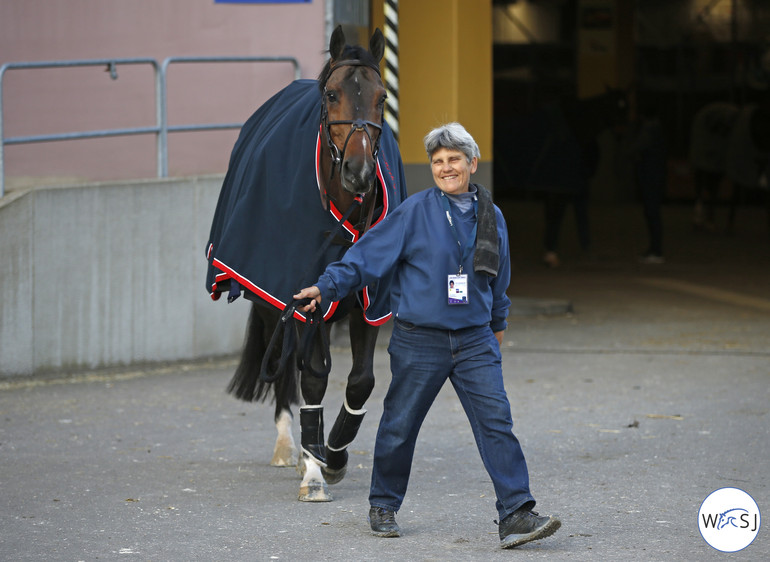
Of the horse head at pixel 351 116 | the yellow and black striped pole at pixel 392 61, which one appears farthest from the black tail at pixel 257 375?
the yellow and black striped pole at pixel 392 61

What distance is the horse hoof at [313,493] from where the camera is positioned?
6383 mm

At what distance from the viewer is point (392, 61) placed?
1209 centimetres

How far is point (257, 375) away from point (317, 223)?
4.39ft

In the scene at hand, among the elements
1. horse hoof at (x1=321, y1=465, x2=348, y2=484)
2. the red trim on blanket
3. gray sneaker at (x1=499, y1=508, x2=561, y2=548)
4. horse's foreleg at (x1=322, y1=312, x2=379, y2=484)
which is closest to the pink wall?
the red trim on blanket

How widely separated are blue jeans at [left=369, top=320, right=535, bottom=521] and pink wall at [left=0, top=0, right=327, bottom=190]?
6025mm

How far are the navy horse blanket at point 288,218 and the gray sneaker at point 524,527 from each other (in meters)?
1.40

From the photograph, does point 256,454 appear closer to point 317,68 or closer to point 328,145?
point 328,145

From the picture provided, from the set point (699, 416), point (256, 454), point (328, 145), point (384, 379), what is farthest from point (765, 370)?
point (328, 145)

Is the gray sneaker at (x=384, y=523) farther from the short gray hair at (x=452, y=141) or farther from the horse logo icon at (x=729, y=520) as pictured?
the short gray hair at (x=452, y=141)

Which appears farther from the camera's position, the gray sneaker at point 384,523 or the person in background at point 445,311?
the gray sneaker at point 384,523

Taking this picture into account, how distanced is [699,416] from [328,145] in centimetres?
337

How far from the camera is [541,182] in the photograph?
16.4m

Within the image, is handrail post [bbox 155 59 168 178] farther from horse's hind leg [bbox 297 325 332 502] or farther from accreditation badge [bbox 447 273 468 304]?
accreditation badge [bbox 447 273 468 304]

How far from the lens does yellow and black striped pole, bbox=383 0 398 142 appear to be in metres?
12.1
